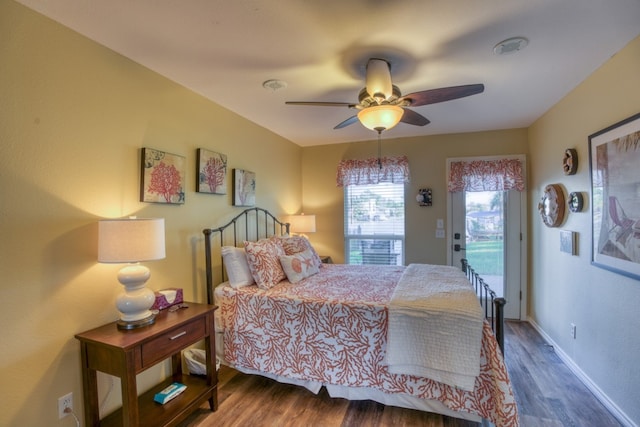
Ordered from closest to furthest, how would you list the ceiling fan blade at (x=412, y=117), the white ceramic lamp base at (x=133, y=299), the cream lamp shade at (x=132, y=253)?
the cream lamp shade at (x=132, y=253) < the white ceramic lamp base at (x=133, y=299) < the ceiling fan blade at (x=412, y=117)

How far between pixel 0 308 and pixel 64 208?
1.85ft

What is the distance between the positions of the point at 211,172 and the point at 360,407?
7.57ft

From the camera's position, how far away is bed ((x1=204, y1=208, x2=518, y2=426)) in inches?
73.0

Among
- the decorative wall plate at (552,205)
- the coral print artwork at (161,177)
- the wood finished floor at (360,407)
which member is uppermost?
the coral print artwork at (161,177)

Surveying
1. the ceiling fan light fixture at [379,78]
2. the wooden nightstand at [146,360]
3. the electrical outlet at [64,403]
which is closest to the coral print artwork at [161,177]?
the wooden nightstand at [146,360]

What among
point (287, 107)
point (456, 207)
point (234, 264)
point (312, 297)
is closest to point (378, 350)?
point (312, 297)

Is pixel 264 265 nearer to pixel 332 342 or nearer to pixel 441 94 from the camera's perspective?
pixel 332 342

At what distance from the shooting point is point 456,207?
4.05 meters

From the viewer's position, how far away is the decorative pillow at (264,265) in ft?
8.58

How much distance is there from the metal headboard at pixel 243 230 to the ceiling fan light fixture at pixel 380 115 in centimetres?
Answer: 166

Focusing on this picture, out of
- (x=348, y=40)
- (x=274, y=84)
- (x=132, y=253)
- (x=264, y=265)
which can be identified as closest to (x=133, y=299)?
(x=132, y=253)

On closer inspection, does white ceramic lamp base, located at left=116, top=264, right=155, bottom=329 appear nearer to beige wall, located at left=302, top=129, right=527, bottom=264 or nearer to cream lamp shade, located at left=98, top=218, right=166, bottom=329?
cream lamp shade, located at left=98, top=218, right=166, bottom=329

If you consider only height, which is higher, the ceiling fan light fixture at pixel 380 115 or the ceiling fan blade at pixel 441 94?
the ceiling fan blade at pixel 441 94

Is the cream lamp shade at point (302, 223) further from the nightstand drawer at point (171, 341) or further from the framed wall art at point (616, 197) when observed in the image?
the framed wall art at point (616, 197)
